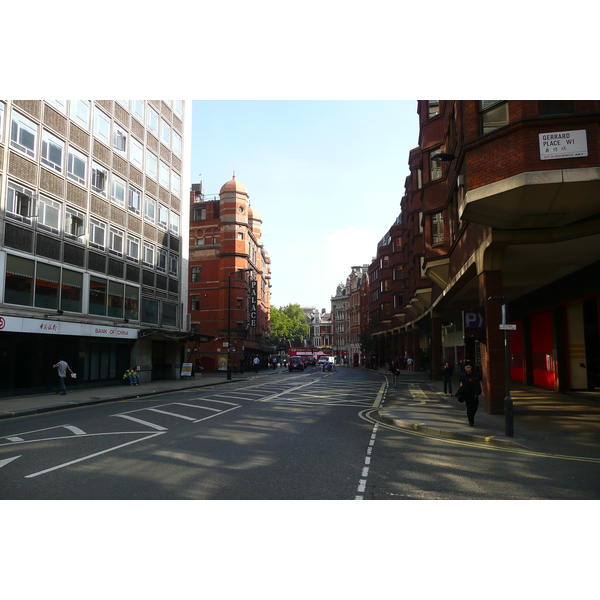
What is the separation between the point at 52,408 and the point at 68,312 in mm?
8704

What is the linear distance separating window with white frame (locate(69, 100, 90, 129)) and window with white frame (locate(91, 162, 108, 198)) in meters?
2.25

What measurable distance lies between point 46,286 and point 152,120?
17.7 metres

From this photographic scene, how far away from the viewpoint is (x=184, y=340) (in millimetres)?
39938

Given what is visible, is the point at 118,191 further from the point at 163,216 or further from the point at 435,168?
the point at 435,168

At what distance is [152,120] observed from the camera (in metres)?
37.1

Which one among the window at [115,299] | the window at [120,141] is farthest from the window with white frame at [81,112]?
the window at [115,299]

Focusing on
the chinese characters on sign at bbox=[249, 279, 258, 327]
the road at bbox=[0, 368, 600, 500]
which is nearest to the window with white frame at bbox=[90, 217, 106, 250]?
the road at bbox=[0, 368, 600, 500]

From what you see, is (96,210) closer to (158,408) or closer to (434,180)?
(158,408)

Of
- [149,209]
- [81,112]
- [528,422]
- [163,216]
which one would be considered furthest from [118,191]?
[528,422]

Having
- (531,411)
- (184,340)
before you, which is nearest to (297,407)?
(531,411)

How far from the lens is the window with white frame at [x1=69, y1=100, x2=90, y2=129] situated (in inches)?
1065

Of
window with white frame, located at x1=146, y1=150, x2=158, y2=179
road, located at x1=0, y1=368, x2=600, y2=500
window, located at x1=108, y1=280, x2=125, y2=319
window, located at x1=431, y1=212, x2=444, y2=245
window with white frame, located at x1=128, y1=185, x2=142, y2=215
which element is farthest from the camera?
window with white frame, located at x1=146, y1=150, x2=158, y2=179

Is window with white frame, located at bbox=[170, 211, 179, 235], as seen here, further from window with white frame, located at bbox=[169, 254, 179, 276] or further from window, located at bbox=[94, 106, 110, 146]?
window, located at bbox=[94, 106, 110, 146]

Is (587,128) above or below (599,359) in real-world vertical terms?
above
